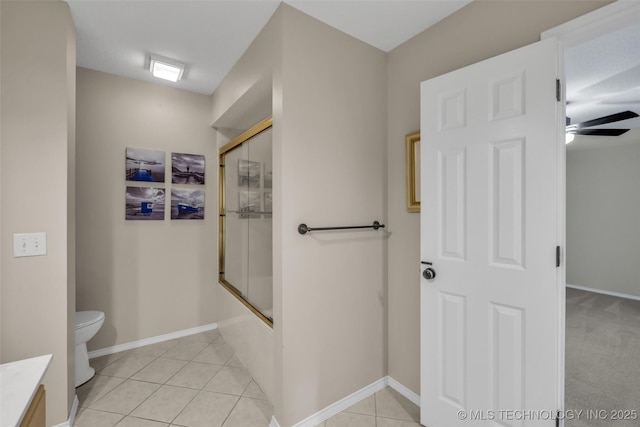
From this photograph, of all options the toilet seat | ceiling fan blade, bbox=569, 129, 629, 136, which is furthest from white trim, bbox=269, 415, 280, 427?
ceiling fan blade, bbox=569, 129, 629, 136

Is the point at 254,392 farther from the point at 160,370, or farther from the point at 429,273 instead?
the point at 429,273

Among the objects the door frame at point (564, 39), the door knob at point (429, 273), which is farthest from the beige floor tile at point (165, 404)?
the door frame at point (564, 39)

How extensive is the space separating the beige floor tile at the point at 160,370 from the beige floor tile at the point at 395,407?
1577 millimetres

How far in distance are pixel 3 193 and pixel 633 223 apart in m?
7.01

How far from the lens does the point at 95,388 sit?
2.08 metres

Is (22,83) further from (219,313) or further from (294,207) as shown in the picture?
(219,313)

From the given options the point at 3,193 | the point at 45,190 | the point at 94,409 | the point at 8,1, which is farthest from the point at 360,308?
the point at 8,1

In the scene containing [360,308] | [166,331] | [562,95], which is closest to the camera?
[562,95]

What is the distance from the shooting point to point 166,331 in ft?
9.37

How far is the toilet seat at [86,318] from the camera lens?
6.88ft

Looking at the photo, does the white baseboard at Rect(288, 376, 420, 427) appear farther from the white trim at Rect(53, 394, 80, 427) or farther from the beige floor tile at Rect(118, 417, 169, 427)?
the white trim at Rect(53, 394, 80, 427)

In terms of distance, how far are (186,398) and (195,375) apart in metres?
0.28

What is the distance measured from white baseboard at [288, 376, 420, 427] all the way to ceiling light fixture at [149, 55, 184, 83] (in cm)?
265

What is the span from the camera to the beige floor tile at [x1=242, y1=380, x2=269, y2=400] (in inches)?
79.1
